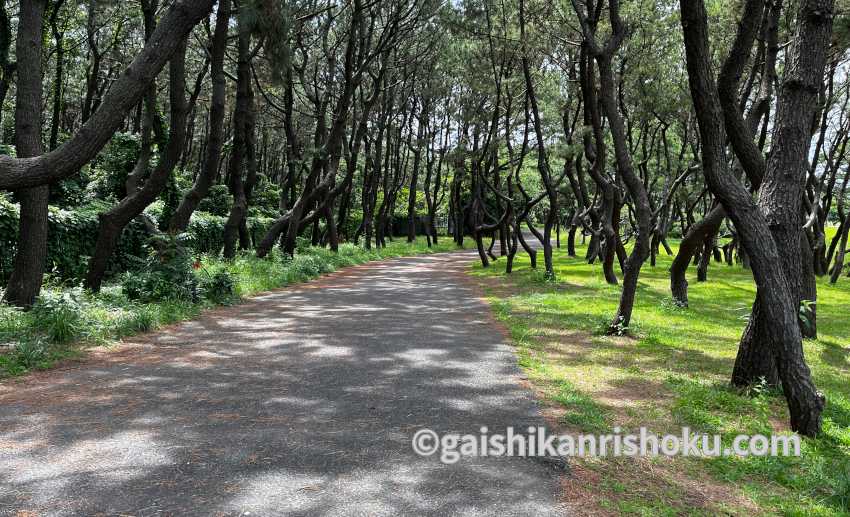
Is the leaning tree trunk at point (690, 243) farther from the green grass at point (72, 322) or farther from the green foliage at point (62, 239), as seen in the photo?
the green foliage at point (62, 239)

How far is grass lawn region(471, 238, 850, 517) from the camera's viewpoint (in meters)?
3.40

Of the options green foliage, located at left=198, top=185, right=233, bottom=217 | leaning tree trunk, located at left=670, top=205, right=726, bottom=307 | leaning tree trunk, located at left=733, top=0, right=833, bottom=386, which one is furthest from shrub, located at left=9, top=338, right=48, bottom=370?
green foliage, located at left=198, top=185, right=233, bottom=217

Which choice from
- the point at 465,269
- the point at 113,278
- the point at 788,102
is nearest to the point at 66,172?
the point at 788,102

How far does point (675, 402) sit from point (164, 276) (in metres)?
8.52

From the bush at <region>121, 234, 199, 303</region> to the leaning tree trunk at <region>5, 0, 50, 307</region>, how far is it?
1.78m

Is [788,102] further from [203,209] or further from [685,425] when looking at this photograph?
[203,209]

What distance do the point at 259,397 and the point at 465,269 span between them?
17.3 m

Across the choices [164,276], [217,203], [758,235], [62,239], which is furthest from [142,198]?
[217,203]

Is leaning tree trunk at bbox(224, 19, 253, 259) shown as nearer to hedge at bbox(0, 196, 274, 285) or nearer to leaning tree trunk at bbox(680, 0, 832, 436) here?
hedge at bbox(0, 196, 274, 285)

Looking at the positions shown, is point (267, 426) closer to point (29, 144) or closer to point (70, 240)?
point (29, 144)

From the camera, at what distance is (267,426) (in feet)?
14.3

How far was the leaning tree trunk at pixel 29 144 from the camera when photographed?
25.4ft

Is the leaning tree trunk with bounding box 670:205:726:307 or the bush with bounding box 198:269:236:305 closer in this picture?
the leaning tree trunk with bounding box 670:205:726:307

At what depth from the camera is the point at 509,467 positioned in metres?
3.69
